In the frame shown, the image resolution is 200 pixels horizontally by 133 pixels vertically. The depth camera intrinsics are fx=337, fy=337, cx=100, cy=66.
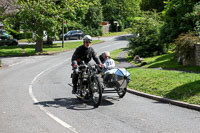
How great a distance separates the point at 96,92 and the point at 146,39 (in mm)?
19688

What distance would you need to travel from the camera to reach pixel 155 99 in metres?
10.9

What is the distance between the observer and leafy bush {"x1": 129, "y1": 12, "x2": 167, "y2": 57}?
93.7 ft

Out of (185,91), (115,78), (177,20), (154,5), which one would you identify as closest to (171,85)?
(185,91)

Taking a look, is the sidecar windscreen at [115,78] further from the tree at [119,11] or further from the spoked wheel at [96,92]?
the tree at [119,11]

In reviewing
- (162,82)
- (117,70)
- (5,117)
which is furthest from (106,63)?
(5,117)

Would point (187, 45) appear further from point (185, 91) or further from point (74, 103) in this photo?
point (74, 103)

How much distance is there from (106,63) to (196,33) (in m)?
9.19

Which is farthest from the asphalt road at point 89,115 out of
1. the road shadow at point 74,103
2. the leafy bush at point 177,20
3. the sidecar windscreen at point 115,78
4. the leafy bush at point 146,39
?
the leafy bush at point 146,39

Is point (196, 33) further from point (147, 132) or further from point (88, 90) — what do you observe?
point (147, 132)

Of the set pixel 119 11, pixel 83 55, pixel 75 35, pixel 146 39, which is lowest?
pixel 83 55

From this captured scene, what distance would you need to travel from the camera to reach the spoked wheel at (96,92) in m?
9.15

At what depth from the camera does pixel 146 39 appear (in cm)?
2858

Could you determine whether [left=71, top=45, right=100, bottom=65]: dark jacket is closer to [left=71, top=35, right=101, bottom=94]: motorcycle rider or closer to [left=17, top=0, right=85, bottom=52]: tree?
[left=71, top=35, right=101, bottom=94]: motorcycle rider

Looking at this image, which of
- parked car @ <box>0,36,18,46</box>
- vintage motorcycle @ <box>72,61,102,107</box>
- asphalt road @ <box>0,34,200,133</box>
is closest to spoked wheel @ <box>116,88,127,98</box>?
asphalt road @ <box>0,34,200,133</box>
